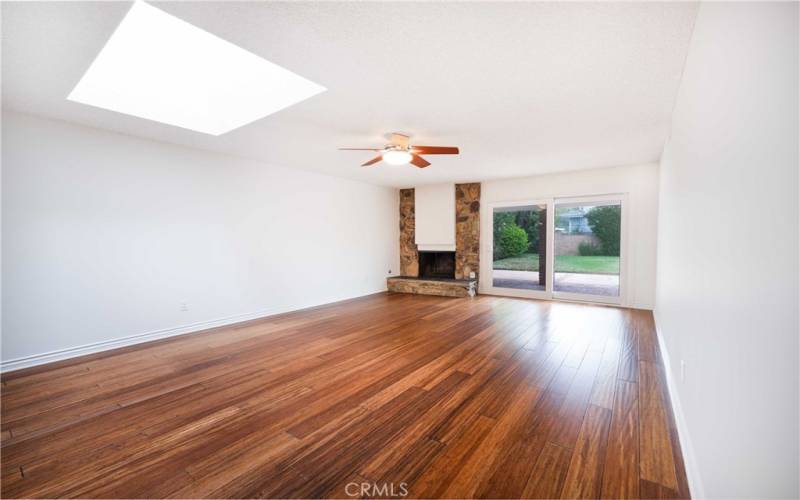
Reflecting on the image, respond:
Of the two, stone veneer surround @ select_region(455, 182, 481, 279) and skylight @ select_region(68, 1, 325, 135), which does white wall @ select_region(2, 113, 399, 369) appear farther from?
stone veneer surround @ select_region(455, 182, 481, 279)

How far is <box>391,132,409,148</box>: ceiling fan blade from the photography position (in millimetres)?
3466

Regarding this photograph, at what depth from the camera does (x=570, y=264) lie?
586 centimetres

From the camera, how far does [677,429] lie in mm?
1899

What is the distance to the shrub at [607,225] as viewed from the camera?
17.6 ft

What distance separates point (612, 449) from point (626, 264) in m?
4.43

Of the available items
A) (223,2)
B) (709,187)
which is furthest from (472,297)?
(223,2)

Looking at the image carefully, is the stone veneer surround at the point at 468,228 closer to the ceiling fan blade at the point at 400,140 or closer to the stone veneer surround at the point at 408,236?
the stone veneer surround at the point at 408,236

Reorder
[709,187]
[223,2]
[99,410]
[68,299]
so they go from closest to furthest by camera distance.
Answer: [709,187], [223,2], [99,410], [68,299]

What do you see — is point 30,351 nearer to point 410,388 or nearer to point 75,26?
point 75,26

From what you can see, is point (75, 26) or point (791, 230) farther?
point (75, 26)

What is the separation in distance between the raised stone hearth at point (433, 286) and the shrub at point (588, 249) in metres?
2.05

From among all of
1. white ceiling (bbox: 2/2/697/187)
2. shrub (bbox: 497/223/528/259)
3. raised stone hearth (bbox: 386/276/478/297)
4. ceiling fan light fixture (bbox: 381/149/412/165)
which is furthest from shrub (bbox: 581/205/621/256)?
ceiling fan light fixture (bbox: 381/149/412/165)

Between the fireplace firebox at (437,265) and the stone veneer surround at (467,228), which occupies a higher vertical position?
the stone veneer surround at (467,228)

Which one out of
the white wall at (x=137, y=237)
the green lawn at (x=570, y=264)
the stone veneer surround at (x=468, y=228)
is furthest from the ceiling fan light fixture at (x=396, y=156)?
the green lawn at (x=570, y=264)
